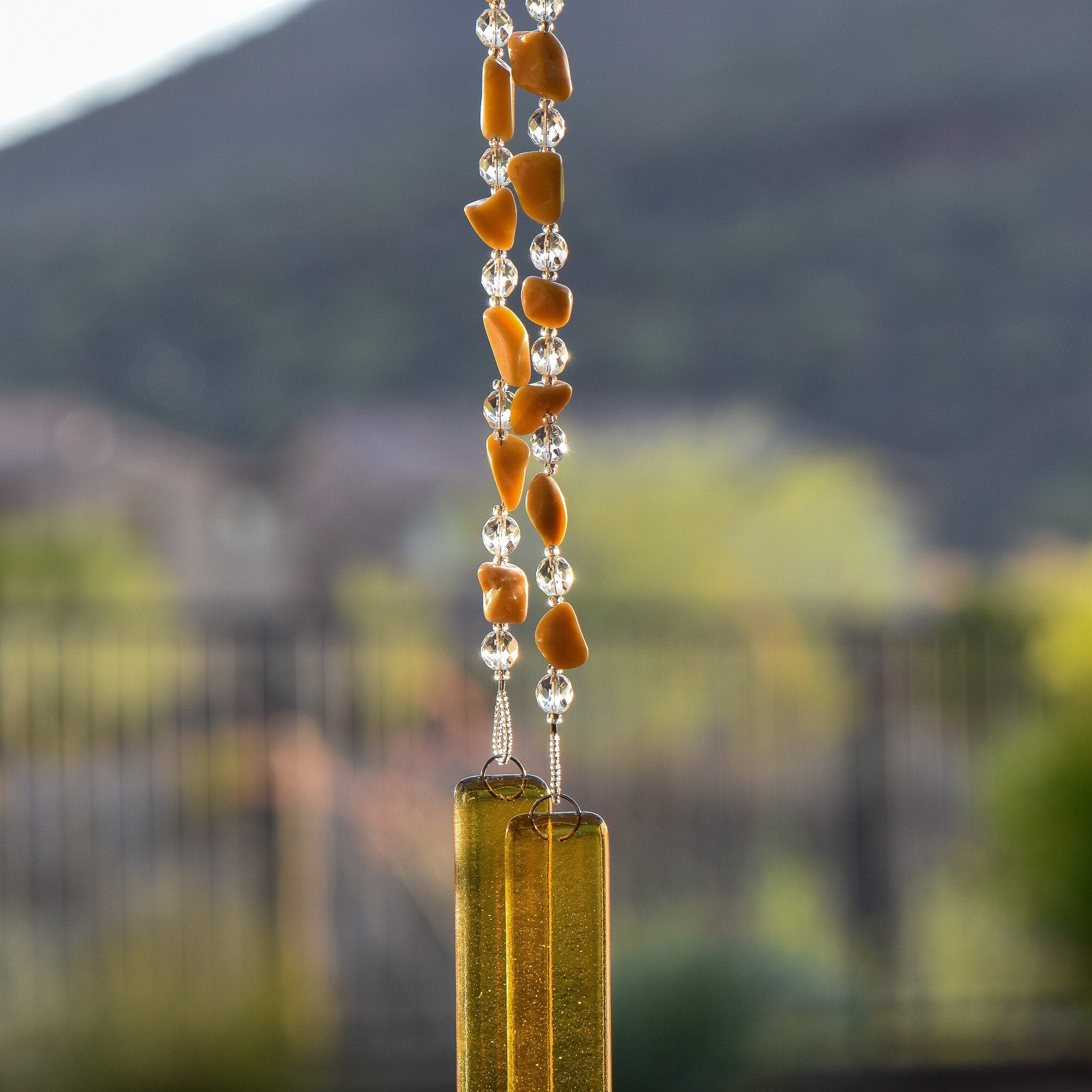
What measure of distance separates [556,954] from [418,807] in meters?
2.67

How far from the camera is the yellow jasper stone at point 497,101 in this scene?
44 centimetres

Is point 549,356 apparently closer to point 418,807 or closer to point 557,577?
point 557,577

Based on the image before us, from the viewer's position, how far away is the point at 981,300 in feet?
21.1

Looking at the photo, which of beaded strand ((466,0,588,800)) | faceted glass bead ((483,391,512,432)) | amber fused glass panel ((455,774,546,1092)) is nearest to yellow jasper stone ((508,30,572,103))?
beaded strand ((466,0,588,800))

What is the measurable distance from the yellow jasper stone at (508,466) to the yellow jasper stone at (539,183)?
0.25ft

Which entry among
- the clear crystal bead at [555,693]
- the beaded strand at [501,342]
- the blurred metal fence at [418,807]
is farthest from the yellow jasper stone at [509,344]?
the blurred metal fence at [418,807]

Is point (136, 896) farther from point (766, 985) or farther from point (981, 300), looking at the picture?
point (981, 300)

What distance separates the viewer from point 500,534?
44cm

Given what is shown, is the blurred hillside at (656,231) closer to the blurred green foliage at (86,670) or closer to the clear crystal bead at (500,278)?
the blurred green foliage at (86,670)

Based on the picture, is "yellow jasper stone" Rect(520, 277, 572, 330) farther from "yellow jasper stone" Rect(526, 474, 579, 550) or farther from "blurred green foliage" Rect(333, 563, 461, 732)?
"blurred green foliage" Rect(333, 563, 461, 732)

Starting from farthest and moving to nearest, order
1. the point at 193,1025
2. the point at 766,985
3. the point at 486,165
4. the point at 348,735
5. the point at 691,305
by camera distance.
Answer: the point at 691,305 → the point at 348,735 → the point at 766,985 → the point at 193,1025 → the point at 486,165

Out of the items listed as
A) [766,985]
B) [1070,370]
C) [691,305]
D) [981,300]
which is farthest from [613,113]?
[766,985]

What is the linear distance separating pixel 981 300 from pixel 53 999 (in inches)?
220

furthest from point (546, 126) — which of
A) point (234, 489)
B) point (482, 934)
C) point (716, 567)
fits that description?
point (234, 489)
